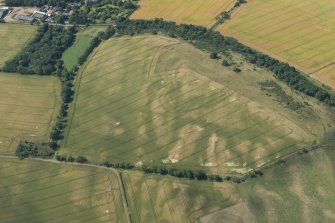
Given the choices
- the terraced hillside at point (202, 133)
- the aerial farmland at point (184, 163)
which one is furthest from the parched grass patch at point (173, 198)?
the terraced hillside at point (202, 133)

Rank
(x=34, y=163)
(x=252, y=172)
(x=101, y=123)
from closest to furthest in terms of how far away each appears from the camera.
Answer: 1. (x=252, y=172)
2. (x=34, y=163)
3. (x=101, y=123)

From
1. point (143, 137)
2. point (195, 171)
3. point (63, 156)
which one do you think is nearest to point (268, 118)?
point (195, 171)

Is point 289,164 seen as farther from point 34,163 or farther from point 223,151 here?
point 34,163

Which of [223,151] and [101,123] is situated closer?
[223,151]

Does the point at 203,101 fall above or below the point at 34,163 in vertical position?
above

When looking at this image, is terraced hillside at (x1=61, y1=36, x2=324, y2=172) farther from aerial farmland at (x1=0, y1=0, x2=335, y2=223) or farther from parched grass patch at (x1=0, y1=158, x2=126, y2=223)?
parched grass patch at (x1=0, y1=158, x2=126, y2=223)

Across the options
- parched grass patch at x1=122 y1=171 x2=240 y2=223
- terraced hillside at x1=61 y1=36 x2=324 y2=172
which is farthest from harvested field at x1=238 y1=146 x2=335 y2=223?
parched grass patch at x1=122 y1=171 x2=240 y2=223

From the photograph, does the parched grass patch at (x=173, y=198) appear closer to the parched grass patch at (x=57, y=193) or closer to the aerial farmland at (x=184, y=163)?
the aerial farmland at (x=184, y=163)
